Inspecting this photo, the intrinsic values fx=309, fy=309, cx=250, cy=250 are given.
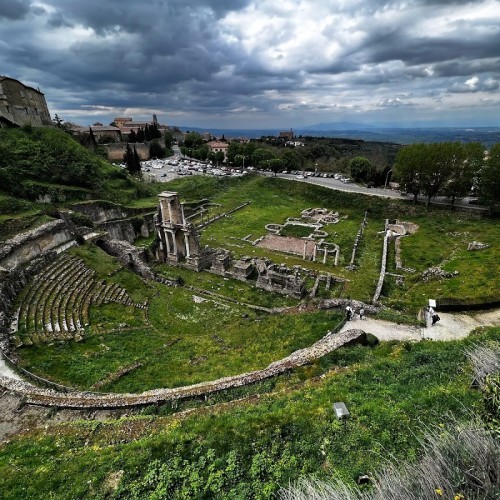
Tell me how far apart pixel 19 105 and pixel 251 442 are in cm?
6430

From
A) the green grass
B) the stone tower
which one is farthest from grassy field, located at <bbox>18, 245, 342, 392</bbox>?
the stone tower

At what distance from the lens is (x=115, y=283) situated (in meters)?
27.1

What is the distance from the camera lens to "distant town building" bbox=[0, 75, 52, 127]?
4800 centimetres

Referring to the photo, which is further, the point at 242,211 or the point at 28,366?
the point at 242,211

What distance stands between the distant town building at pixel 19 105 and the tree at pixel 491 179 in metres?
69.7

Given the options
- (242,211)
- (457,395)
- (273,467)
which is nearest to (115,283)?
(273,467)

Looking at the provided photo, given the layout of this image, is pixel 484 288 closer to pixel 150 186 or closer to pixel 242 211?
pixel 242 211

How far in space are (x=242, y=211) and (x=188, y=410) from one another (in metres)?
46.0

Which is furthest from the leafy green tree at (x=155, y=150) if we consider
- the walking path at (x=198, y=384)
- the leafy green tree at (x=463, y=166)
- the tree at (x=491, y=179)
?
the walking path at (x=198, y=384)

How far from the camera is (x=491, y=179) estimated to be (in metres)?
41.0

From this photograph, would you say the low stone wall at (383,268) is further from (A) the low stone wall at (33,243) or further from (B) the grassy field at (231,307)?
(A) the low stone wall at (33,243)

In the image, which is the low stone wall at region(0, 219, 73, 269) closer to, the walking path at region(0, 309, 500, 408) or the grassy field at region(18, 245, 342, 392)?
the grassy field at region(18, 245, 342, 392)

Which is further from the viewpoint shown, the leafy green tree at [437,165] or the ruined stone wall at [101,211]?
the leafy green tree at [437,165]

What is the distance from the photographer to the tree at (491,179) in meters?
40.6
